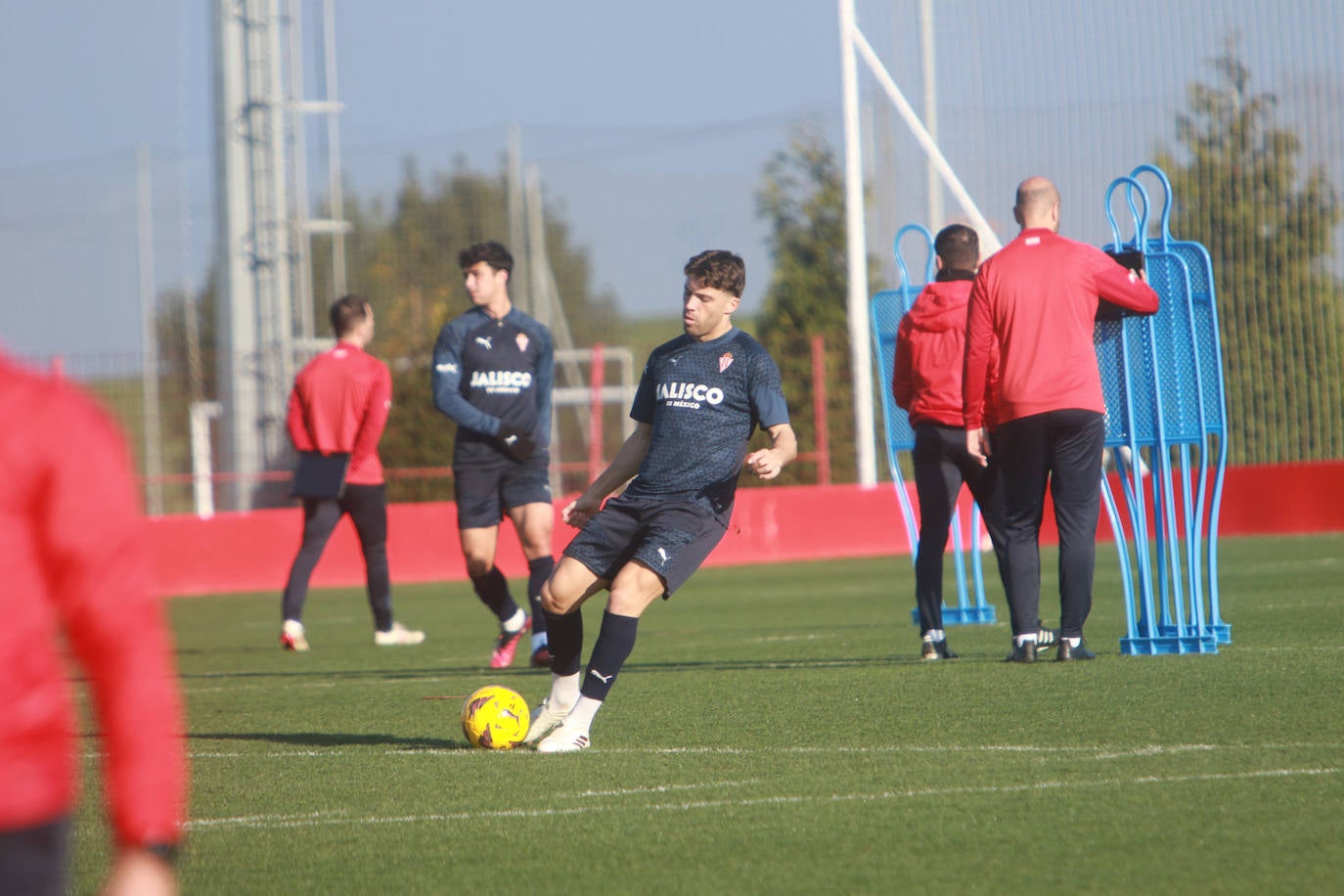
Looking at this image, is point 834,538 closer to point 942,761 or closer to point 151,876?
point 942,761

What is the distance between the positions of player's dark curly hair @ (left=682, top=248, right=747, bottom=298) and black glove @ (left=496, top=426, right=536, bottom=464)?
293 centimetres

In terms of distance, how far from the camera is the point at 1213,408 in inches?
323

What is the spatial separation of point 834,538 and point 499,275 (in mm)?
10646

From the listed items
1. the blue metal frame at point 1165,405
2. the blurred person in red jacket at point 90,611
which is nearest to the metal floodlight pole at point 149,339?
the blue metal frame at point 1165,405

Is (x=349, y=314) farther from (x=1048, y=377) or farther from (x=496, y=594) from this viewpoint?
(x=1048, y=377)

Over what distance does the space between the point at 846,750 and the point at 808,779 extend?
0.50 metres

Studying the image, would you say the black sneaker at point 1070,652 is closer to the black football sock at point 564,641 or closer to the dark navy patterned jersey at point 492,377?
the black football sock at point 564,641

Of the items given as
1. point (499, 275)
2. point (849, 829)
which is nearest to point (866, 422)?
point (499, 275)

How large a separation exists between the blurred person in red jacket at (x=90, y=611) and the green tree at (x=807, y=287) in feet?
57.3

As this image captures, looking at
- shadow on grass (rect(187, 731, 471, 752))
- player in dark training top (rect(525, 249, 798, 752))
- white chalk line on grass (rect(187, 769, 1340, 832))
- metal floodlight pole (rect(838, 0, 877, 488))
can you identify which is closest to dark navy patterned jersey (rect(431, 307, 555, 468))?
shadow on grass (rect(187, 731, 471, 752))

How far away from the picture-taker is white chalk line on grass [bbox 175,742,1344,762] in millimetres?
5152

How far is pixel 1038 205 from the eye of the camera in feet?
25.1

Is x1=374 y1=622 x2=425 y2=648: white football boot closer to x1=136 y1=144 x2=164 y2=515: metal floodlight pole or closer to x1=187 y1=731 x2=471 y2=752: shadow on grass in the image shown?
x1=187 y1=731 x2=471 y2=752: shadow on grass

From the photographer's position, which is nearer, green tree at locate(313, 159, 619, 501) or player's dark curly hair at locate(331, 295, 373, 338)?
player's dark curly hair at locate(331, 295, 373, 338)
